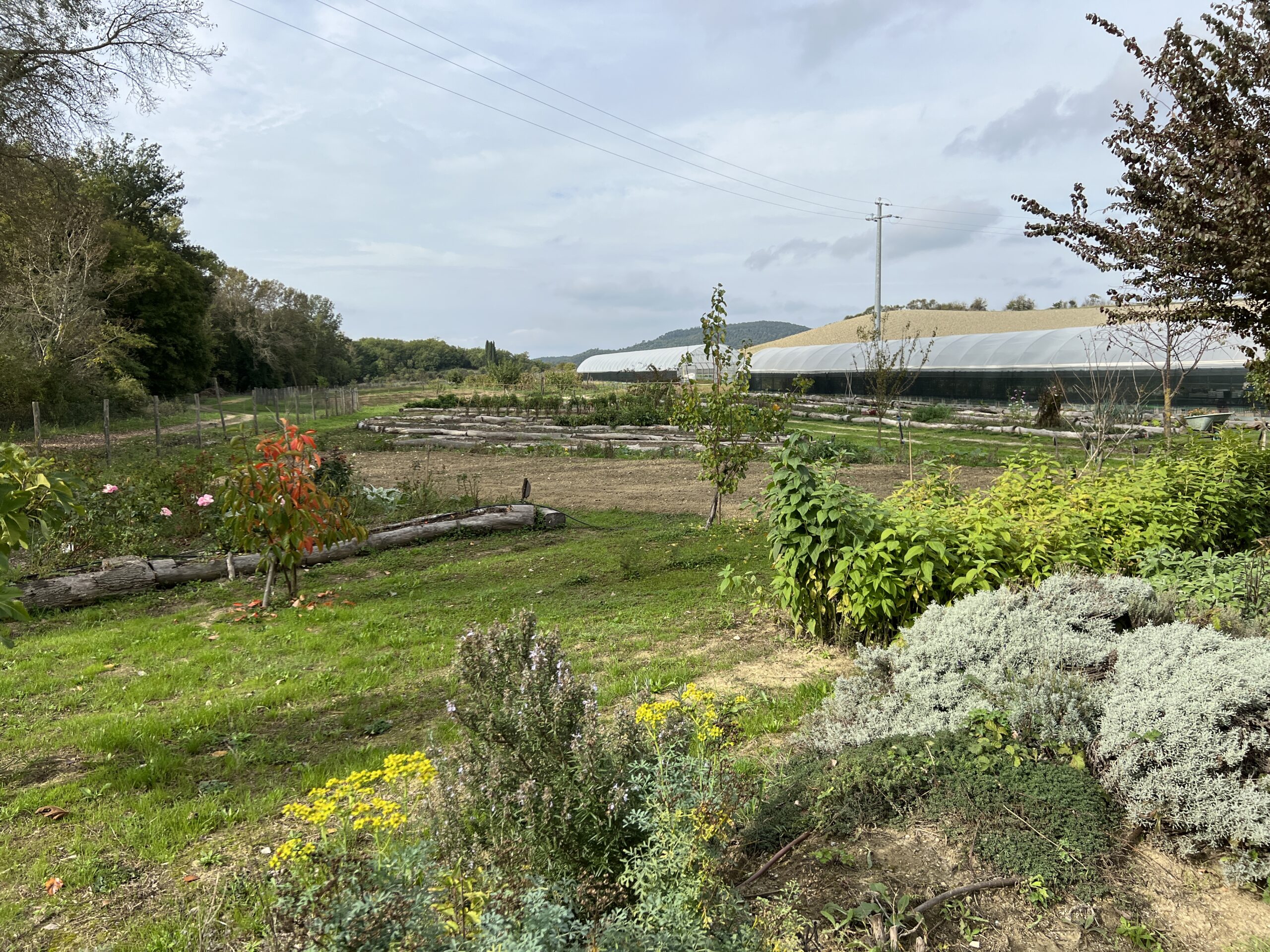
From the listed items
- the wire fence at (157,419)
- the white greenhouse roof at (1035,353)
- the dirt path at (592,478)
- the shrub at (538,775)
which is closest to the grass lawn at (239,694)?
the shrub at (538,775)

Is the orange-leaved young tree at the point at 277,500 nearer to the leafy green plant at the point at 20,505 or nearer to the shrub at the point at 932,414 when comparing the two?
the leafy green plant at the point at 20,505

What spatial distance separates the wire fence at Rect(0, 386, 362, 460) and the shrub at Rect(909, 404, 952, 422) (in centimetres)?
1935

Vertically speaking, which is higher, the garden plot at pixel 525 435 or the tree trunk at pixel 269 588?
the garden plot at pixel 525 435

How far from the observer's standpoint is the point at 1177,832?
2.50 m

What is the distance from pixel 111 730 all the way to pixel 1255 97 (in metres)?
9.87

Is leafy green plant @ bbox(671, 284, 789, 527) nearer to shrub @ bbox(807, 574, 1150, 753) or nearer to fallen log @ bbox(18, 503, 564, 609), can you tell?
fallen log @ bbox(18, 503, 564, 609)

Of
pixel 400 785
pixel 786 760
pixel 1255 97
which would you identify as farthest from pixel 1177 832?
pixel 1255 97

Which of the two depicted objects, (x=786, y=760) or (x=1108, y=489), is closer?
(x=786, y=760)

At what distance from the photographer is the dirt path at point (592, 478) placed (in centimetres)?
1156

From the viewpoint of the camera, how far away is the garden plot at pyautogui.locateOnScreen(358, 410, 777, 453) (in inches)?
753

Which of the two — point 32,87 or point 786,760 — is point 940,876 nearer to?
point 786,760

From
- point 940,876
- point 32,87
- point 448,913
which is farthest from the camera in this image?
point 32,87

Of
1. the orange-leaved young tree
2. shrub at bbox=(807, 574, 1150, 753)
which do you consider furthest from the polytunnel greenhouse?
shrub at bbox=(807, 574, 1150, 753)

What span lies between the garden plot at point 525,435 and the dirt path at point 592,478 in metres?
1.64
